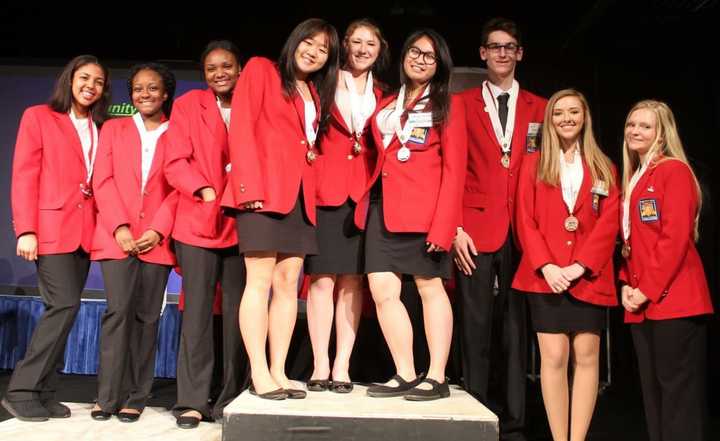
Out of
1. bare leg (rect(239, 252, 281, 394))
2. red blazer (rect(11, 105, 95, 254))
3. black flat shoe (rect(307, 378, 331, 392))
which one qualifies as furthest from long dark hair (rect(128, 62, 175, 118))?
black flat shoe (rect(307, 378, 331, 392))

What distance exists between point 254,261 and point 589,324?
1.46 meters

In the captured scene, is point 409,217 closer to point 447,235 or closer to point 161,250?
point 447,235

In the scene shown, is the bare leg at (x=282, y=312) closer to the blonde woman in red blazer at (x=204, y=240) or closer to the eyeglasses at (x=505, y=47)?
the blonde woman in red blazer at (x=204, y=240)

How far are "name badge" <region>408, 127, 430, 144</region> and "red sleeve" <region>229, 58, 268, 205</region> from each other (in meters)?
0.61

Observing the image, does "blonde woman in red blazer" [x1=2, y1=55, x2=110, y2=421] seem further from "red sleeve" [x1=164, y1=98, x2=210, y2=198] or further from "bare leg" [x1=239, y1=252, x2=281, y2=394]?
"bare leg" [x1=239, y1=252, x2=281, y2=394]

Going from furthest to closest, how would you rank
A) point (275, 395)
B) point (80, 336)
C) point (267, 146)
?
point (80, 336)
point (267, 146)
point (275, 395)

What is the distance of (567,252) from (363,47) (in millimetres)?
1269

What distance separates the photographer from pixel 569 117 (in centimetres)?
327

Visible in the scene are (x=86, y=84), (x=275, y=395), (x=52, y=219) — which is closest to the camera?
(x=275, y=395)

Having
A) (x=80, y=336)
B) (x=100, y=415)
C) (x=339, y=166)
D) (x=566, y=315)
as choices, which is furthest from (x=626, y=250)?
(x=80, y=336)

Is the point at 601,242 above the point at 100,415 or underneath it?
above

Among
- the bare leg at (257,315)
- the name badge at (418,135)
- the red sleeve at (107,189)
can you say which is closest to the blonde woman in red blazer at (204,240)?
the red sleeve at (107,189)

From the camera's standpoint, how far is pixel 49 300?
344cm

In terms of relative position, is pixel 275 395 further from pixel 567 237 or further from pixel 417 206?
pixel 567 237
